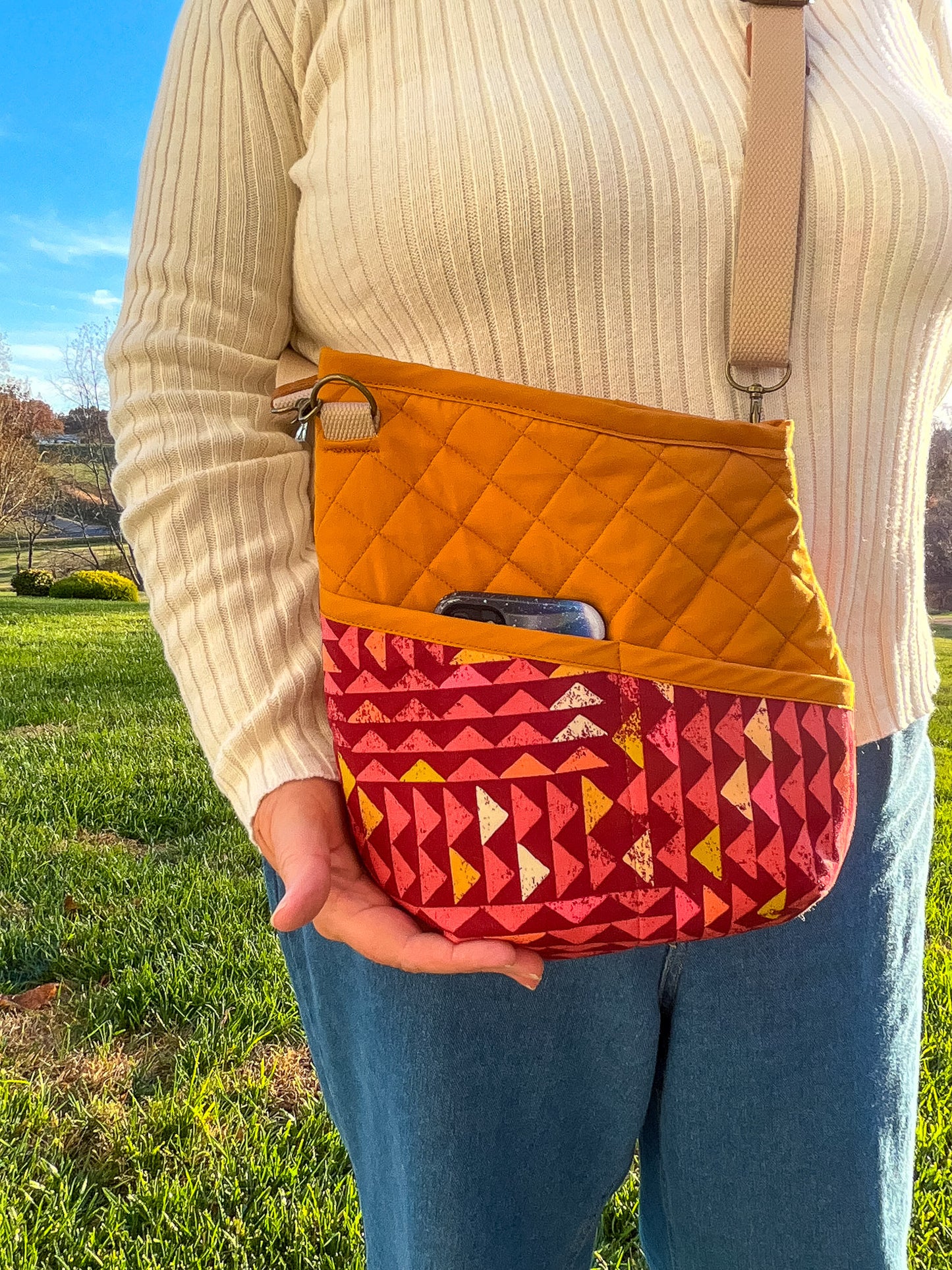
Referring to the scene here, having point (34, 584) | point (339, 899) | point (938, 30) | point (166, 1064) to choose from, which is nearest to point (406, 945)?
point (339, 899)

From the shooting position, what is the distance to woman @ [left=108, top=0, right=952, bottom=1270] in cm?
80

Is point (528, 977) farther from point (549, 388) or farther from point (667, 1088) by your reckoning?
point (549, 388)

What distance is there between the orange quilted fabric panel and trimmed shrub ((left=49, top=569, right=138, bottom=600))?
19775mm

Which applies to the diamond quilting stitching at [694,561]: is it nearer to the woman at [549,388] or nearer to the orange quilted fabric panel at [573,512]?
the orange quilted fabric panel at [573,512]

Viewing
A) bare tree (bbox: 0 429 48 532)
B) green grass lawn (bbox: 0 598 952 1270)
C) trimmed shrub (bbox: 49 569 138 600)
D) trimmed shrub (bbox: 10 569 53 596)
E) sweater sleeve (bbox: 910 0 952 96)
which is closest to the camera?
sweater sleeve (bbox: 910 0 952 96)

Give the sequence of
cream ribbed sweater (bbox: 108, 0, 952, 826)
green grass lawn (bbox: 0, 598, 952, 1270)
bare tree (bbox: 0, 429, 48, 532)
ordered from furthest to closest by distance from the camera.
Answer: bare tree (bbox: 0, 429, 48, 532)
green grass lawn (bbox: 0, 598, 952, 1270)
cream ribbed sweater (bbox: 108, 0, 952, 826)

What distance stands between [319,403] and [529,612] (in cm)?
26

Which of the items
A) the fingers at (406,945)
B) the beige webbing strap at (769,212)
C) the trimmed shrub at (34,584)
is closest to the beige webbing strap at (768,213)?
the beige webbing strap at (769,212)

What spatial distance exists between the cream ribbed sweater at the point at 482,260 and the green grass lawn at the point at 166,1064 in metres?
0.80

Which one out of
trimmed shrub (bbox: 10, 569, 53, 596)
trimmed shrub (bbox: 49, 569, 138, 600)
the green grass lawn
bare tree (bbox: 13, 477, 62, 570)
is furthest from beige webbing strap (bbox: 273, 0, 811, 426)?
bare tree (bbox: 13, 477, 62, 570)

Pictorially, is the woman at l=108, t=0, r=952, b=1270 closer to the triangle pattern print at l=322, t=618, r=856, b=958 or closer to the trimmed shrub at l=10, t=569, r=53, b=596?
the triangle pattern print at l=322, t=618, r=856, b=958

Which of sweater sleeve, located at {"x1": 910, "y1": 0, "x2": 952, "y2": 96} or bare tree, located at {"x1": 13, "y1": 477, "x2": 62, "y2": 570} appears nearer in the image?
sweater sleeve, located at {"x1": 910, "y1": 0, "x2": 952, "y2": 96}

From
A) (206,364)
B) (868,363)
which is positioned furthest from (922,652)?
(206,364)

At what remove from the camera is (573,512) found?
0.71 meters
